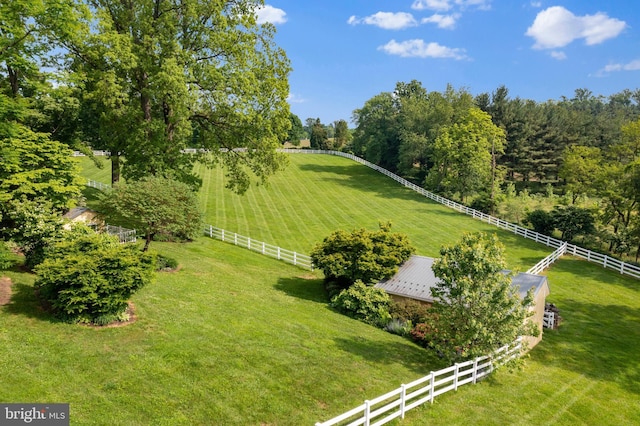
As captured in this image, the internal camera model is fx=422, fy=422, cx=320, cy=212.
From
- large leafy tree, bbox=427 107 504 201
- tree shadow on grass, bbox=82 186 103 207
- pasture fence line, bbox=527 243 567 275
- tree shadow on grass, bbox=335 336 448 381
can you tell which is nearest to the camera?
tree shadow on grass, bbox=335 336 448 381

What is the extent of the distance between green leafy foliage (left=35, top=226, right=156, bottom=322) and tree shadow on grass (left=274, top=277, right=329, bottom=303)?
9427mm

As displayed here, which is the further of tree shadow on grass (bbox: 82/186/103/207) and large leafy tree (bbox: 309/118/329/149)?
large leafy tree (bbox: 309/118/329/149)

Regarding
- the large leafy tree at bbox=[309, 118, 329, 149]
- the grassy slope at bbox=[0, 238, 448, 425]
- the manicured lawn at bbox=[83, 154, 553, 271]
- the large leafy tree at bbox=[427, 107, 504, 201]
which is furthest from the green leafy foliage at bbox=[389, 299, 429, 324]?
the large leafy tree at bbox=[309, 118, 329, 149]

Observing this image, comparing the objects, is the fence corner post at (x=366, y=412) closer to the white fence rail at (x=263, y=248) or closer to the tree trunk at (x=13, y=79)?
the white fence rail at (x=263, y=248)

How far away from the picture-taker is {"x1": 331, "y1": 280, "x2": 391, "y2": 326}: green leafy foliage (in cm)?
1975

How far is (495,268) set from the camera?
14281 millimetres

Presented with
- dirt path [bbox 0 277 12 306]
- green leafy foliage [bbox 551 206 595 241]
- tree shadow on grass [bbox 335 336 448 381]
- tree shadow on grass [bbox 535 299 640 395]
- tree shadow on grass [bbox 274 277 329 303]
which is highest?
green leafy foliage [bbox 551 206 595 241]

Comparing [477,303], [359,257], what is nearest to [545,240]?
[359,257]

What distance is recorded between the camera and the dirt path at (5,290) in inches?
565

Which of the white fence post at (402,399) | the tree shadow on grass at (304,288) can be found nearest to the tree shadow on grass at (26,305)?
the white fence post at (402,399)

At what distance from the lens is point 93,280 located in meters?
13.5

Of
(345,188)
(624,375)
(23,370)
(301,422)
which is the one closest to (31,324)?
(23,370)

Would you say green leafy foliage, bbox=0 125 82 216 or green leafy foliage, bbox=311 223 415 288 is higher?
green leafy foliage, bbox=0 125 82 216

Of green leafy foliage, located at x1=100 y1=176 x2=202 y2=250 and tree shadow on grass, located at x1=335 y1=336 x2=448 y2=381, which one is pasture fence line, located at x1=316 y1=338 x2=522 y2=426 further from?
green leafy foliage, located at x1=100 y1=176 x2=202 y2=250
